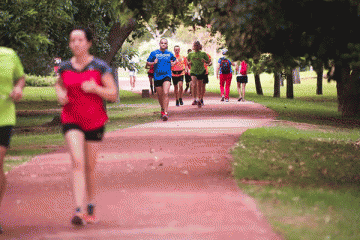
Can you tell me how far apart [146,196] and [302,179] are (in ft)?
8.81

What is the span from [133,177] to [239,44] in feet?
9.00

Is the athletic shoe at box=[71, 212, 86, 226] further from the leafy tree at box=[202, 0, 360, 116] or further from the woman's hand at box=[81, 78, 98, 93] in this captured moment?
the leafy tree at box=[202, 0, 360, 116]

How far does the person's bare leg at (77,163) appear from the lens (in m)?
6.33

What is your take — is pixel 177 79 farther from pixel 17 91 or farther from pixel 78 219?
pixel 78 219

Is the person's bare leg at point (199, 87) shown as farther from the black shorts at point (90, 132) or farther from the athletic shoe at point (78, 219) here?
the athletic shoe at point (78, 219)

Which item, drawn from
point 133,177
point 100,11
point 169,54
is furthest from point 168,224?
point 100,11

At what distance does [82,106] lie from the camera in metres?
6.46

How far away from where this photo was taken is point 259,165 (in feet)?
34.2

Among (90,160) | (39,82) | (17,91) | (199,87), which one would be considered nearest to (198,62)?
(199,87)

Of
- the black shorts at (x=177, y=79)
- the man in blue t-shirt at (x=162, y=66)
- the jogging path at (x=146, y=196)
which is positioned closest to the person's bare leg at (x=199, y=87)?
the black shorts at (x=177, y=79)

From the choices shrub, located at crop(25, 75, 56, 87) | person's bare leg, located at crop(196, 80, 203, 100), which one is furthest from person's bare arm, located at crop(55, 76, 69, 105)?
shrub, located at crop(25, 75, 56, 87)

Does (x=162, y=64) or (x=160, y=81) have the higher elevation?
(x=162, y=64)

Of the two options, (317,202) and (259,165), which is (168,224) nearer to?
(317,202)

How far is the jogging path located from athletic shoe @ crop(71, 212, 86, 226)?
0.06 meters
